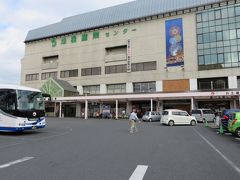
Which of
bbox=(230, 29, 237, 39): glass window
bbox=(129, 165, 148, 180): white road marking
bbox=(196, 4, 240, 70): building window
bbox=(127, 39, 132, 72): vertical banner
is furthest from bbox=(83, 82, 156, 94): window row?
bbox=(129, 165, 148, 180): white road marking

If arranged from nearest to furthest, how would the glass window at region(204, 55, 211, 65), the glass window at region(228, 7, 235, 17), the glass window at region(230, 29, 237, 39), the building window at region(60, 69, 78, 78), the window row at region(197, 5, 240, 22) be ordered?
the glass window at region(230, 29, 237, 39), the window row at region(197, 5, 240, 22), the glass window at region(228, 7, 235, 17), the glass window at region(204, 55, 211, 65), the building window at region(60, 69, 78, 78)

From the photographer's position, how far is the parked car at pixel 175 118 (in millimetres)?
23297

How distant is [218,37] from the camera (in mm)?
40906

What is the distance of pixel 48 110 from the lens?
53562 mm

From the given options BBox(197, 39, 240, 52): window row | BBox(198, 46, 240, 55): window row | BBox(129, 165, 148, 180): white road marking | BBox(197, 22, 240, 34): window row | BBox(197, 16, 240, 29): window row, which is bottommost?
BBox(129, 165, 148, 180): white road marking

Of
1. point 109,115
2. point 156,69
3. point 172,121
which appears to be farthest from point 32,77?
point 172,121

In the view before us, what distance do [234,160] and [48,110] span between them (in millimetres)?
51036

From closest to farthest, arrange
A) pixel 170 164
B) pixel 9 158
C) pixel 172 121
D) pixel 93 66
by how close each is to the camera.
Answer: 1. pixel 170 164
2. pixel 9 158
3. pixel 172 121
4. pixel 93 66

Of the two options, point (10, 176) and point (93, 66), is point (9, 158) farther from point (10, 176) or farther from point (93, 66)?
point (93, 66)

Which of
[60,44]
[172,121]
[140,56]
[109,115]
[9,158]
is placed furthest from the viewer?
[60,44]

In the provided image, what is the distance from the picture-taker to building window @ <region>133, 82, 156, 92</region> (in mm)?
44625

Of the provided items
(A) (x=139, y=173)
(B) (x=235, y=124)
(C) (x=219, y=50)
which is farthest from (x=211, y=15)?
(A) (x=139, y=173)

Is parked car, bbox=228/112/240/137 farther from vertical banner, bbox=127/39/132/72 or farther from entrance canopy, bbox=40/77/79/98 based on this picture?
entrance canopy, bbox=40/77/79/98

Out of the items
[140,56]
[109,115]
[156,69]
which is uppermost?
[140,56]
